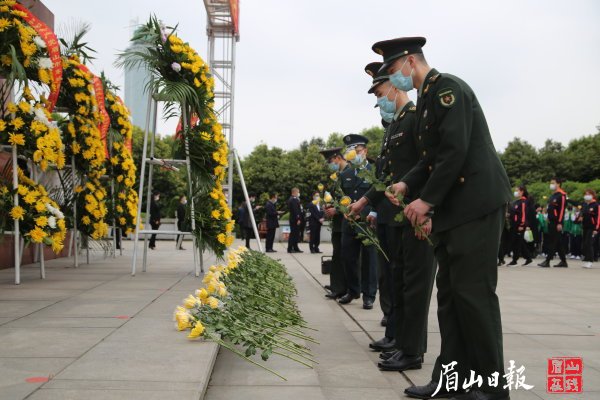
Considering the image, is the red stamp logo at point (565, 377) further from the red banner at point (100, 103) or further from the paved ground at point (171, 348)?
the red banner at point (100, 103)

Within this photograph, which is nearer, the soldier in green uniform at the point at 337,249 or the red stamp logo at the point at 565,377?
the red stamp logo at the point at 565,377

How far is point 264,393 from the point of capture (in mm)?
3742

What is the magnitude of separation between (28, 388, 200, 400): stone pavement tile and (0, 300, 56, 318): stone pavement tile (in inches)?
111

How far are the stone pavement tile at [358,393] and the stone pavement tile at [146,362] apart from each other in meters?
0.76

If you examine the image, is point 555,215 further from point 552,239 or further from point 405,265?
point 405,265

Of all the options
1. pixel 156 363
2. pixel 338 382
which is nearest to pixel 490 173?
pixel 338 382

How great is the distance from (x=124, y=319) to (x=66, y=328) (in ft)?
1.72

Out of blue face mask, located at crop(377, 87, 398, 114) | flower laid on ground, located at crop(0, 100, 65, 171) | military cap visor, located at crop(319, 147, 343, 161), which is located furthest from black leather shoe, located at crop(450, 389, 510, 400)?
A: flower laid on ground, located at crop(0, 100, 65, 171)

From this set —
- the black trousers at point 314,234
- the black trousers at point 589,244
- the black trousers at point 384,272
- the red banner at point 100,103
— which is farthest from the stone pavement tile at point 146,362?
the black trousers at point 314,234

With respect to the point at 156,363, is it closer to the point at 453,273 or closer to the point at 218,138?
the point at 453,273

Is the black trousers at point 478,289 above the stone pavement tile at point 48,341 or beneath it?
above

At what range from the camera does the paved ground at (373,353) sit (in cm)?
388

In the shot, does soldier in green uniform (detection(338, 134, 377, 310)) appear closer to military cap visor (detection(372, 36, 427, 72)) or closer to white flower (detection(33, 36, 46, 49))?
military cap visor (detection(372, 36, 427, 72))

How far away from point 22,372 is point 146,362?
66 cm
